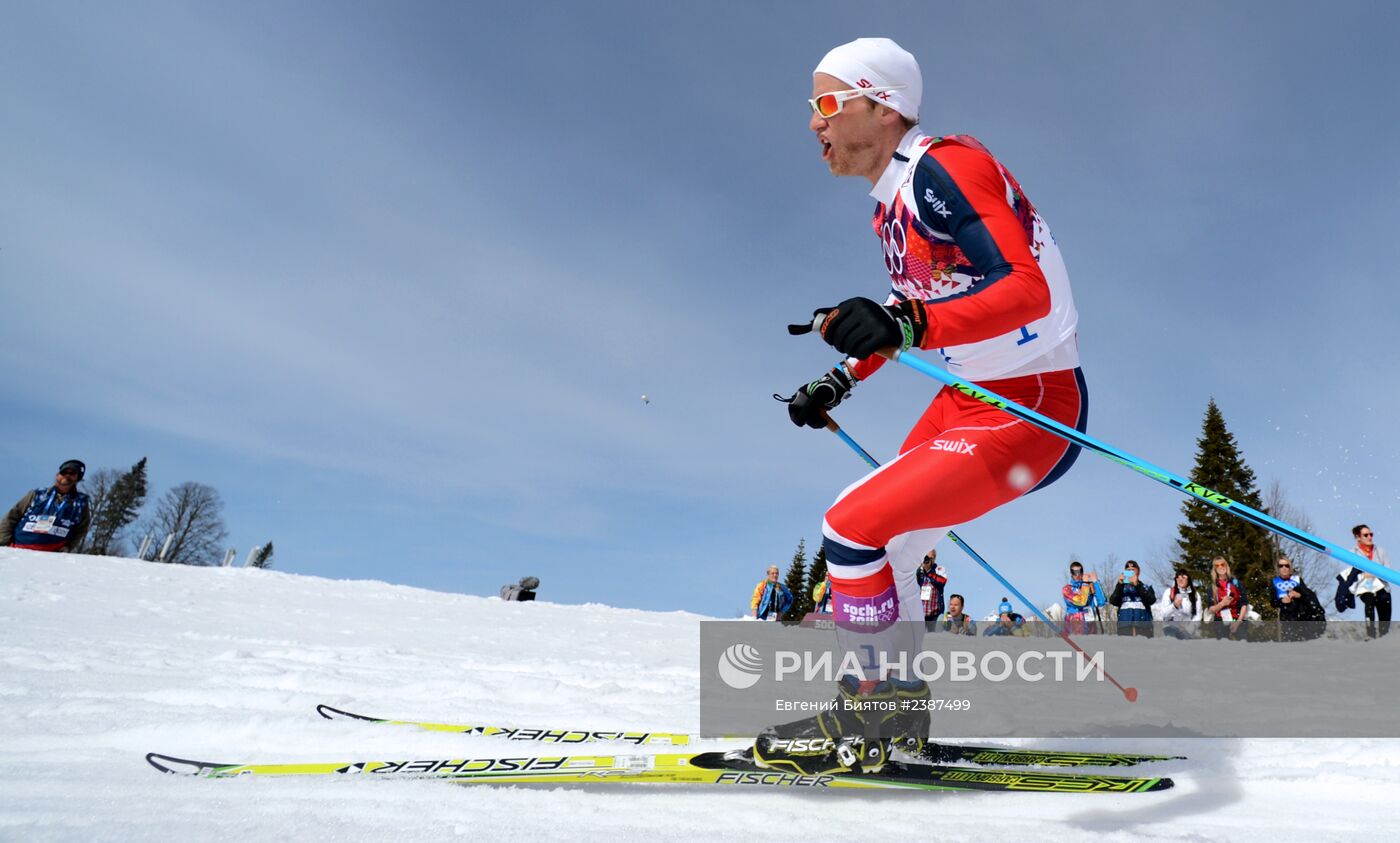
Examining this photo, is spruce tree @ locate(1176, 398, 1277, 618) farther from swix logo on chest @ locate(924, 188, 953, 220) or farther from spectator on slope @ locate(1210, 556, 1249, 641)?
swix logo on chest @ locate(924, 188, 953, 220)

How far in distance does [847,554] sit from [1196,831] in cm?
119

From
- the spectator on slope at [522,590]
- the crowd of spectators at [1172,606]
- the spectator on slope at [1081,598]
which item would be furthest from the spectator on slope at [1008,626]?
the spectator on slope at [522,590]

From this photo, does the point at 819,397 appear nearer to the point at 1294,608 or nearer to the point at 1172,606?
the point at 1294,608

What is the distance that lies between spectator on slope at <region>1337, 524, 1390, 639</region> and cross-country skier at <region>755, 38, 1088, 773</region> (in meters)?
9.13

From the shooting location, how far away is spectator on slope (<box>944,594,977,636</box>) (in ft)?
49.0

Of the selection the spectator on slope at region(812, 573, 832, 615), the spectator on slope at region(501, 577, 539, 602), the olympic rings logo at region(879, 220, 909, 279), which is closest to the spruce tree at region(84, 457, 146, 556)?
the spectator on slope at region(501, 577, 539, 602)

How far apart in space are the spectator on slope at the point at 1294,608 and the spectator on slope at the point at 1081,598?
9.58ft

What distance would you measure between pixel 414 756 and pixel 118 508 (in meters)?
68.8

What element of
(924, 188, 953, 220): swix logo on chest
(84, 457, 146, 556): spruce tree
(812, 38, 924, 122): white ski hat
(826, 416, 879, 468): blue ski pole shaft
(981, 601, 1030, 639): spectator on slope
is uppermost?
(84, 457, 146, 556): spruce tree

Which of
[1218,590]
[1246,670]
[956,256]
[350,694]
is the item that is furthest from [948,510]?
[1218,590]

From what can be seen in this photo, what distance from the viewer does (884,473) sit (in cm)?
251

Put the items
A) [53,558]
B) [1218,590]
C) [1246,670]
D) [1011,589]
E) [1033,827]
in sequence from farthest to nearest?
[1218,590] < [53,558] < [1246,670] < [1011,589] < [1033,827]

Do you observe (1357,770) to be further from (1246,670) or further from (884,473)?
(1246,670)

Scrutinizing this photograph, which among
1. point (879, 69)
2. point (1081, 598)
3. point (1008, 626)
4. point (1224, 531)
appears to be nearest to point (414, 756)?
point (879, 69)
